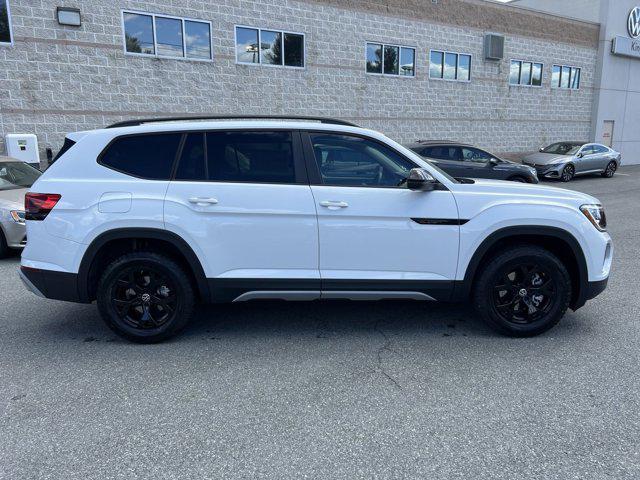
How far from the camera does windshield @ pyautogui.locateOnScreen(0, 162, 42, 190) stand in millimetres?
7656

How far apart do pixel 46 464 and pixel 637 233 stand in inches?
380

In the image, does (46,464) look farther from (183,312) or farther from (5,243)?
(5,243)

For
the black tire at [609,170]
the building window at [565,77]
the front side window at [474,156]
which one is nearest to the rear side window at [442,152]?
the front side window at [474,156]

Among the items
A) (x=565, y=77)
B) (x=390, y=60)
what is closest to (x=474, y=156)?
(x=390, y=60)

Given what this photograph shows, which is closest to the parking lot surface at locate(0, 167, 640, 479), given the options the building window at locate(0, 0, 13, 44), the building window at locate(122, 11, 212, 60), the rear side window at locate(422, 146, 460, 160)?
the rear side window at locate(422, 146, 460, 160)

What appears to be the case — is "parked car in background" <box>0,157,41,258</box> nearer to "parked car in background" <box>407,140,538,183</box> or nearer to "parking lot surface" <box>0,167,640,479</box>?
"parking lot surface" <box>0,167,640,479</box>

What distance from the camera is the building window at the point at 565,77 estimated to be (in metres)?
23.8

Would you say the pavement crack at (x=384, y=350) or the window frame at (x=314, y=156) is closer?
the pavement crack at (x=384, y=350)

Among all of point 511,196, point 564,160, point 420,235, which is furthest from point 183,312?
point 564,160

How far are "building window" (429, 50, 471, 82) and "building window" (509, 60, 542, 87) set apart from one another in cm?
294

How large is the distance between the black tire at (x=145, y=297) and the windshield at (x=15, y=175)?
503 centimetres

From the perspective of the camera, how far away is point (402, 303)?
5.08 m

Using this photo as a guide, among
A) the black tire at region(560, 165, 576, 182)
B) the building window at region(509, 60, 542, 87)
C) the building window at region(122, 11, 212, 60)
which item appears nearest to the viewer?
the building window at region(122, 11, 212, 60)

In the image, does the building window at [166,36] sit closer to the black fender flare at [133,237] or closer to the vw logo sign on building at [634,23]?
the black fender flare at [133,237]
